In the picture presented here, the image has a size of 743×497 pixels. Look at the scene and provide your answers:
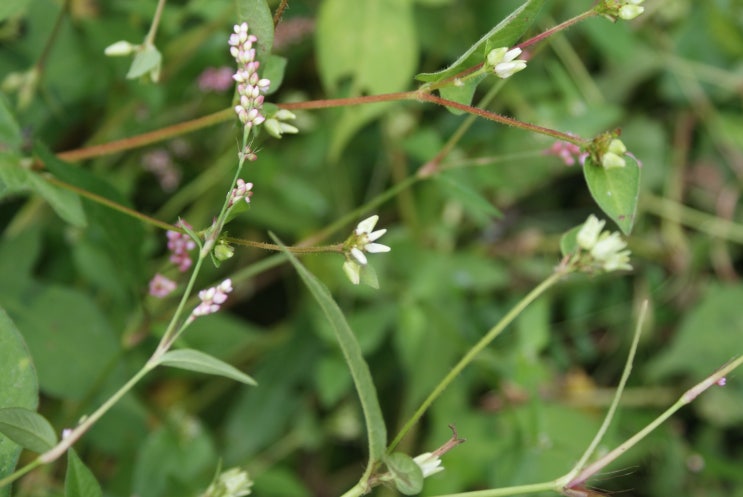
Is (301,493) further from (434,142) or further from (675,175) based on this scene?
(675,175)

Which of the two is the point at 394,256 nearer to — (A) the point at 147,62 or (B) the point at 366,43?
(B) the point at 366,43

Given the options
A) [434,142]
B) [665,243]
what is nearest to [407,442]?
[434,142]

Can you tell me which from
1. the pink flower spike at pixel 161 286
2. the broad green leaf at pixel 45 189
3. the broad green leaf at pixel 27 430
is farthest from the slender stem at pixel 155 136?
the broad green leaf at pixel 27 430

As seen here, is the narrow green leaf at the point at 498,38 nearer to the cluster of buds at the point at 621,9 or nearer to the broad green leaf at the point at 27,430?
the cluster of buds at the point at 621,9

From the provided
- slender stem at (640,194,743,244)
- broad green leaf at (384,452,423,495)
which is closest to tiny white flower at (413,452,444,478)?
broad green leaf at (384,452,423,495)

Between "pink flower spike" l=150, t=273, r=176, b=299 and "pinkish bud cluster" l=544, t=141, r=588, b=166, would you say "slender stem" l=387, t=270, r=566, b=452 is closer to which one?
"pinkish bud cluster" l=544, t=141, r=588, b=166
